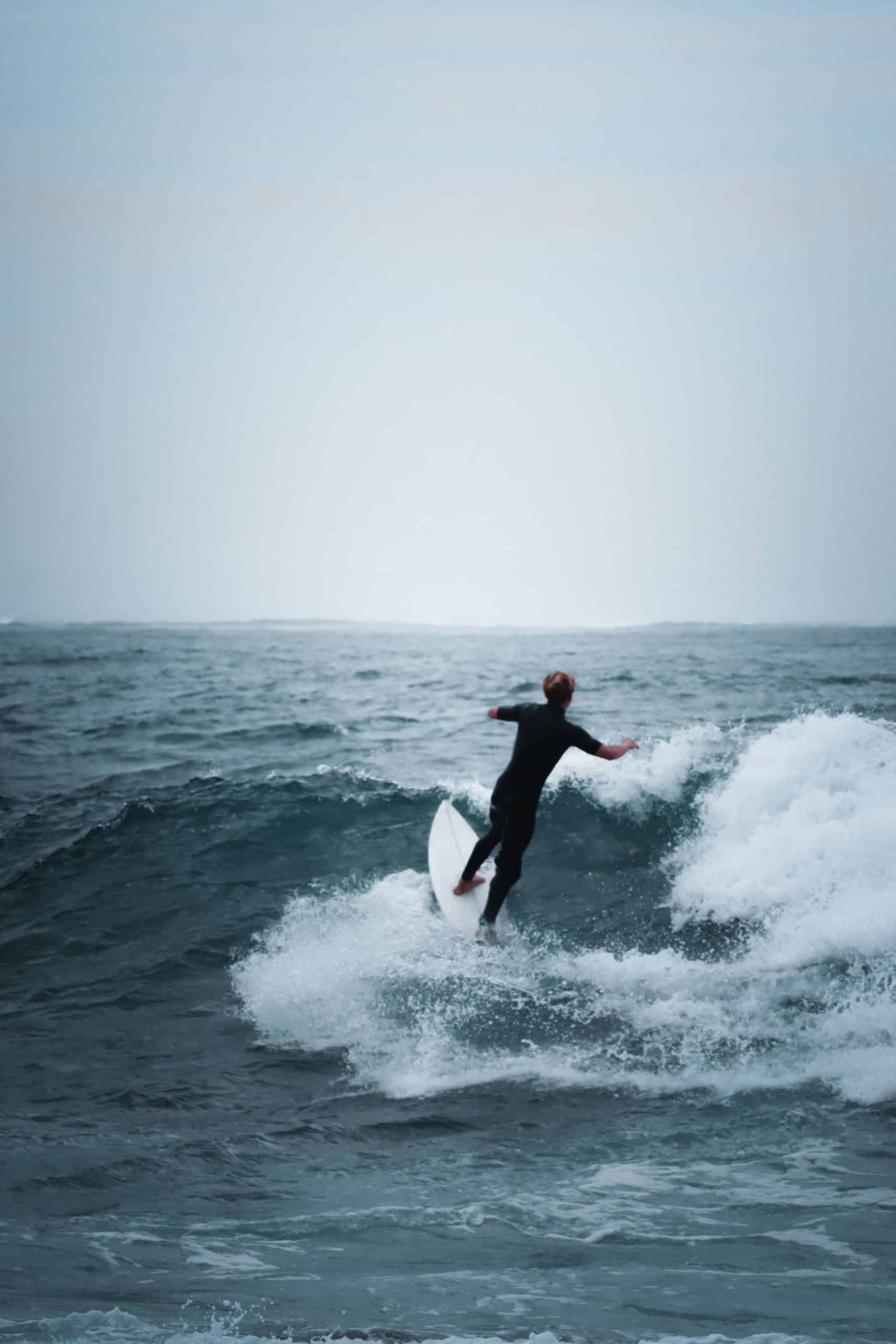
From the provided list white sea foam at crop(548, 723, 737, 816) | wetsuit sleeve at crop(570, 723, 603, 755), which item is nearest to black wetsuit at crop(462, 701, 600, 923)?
wetsuit sleeve at crop(570, 723, 603, 755)

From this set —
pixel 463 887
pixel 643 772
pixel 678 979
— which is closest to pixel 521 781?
pixel 463 887

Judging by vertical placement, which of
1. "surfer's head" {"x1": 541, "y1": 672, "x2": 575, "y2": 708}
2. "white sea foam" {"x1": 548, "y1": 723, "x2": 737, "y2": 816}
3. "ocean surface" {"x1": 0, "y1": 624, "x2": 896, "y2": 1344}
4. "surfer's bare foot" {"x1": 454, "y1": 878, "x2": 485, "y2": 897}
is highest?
"surfer's head" {"x1": 541, "y1": 672, "x2": 575, "y2": 708}

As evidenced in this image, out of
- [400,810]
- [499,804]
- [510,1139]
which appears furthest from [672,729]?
[510,1139]

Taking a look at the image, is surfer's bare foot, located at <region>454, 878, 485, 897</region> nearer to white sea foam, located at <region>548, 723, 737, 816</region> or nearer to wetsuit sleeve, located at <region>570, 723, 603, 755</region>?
wetsuit sleeve, located at <region>570, 723, 603, 755</region>

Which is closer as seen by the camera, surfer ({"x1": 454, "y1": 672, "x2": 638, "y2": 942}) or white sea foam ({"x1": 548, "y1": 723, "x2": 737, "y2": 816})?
surfer ({"x1": 454, "y1": 672, "x2": 638, "y2": 942})

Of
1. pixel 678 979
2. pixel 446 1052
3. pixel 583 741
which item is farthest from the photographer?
pixel 583 741

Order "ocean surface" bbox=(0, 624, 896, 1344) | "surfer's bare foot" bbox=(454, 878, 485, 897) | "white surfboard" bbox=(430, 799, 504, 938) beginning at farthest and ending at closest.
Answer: "surfer's bare foot" bbox=(454, 878, 485, 897)
"white surfboard" bbox=(430, 799, 504, 938)
"ocean surface" bbox=(0, 624, 896, 1344)

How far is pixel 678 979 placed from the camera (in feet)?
24.1

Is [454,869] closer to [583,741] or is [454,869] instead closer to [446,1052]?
[583,741]

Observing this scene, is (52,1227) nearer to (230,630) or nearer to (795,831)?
(795,831)

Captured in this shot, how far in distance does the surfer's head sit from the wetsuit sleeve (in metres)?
0.20

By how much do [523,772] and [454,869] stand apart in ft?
6.14

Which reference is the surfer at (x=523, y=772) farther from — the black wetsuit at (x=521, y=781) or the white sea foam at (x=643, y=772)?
the white sea foam at (x=643, y=772)

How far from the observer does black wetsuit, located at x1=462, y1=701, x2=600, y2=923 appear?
7.64 m
